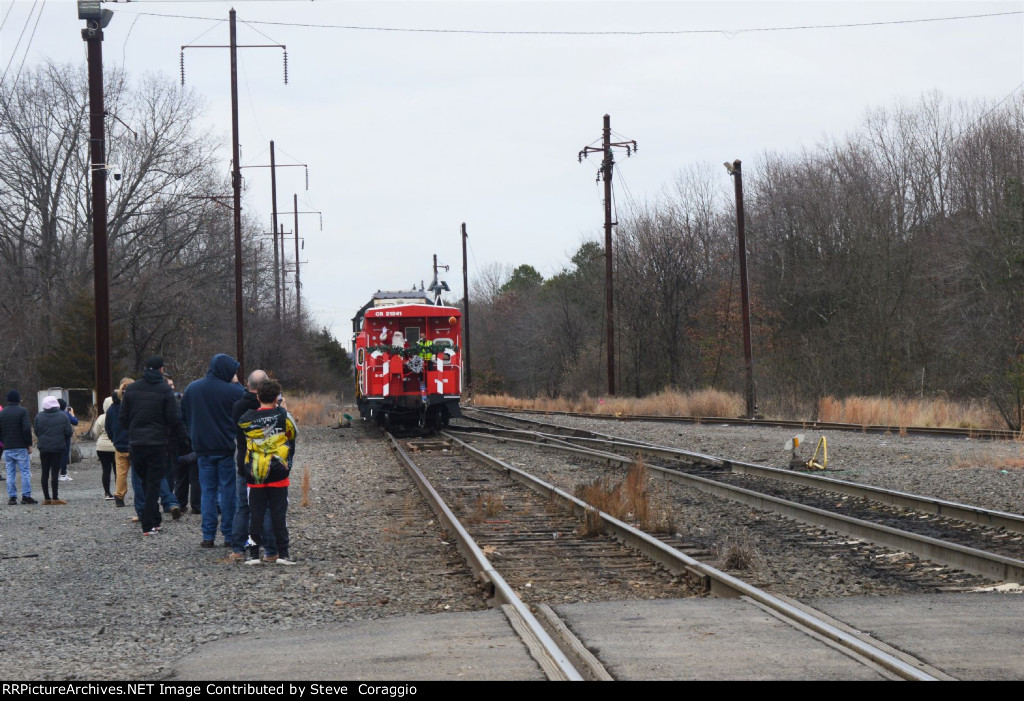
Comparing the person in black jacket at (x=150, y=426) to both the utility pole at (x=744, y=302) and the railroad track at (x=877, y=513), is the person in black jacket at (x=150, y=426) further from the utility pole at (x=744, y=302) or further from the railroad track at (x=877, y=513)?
the utility pole at (x=744, y=302)

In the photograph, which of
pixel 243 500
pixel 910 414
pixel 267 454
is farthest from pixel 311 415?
pixel 267 454

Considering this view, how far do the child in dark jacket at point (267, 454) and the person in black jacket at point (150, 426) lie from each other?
7.77ft

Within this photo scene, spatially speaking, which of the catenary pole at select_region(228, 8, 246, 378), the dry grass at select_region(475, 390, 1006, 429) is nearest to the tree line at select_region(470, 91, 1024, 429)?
the dry grass at select_region(475, 390, 1006, 429)

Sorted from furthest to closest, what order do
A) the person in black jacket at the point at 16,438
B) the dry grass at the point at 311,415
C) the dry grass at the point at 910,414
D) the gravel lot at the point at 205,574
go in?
1. the dry grass at the point at 311,415
2. the dry grass at the point at 910,414
3. the person in black jacket at the point at 16,438
4. the gravel lot at the point at 205,574

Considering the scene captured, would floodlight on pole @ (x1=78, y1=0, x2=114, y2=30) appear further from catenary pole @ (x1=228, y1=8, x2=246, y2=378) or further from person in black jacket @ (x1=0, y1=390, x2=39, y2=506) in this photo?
catenary pole @ (x1=228, y1=8, x2=246, y2=378)

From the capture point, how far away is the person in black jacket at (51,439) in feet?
51.5

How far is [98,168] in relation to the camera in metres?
18.6

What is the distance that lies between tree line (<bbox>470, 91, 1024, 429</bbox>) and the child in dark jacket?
2591 cm

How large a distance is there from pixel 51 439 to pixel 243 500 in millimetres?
6545

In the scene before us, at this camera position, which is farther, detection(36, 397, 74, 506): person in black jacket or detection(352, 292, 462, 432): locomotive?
detection(352, 292, 462, 432): locomotive

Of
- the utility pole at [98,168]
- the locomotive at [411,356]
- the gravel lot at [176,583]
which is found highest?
the utility pole at [98,168]

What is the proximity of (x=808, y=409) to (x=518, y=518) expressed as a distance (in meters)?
22.8

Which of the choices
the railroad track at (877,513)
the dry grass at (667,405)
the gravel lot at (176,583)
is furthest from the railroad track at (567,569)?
the dry grass at (667,405)

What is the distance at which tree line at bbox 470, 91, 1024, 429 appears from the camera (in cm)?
3600
